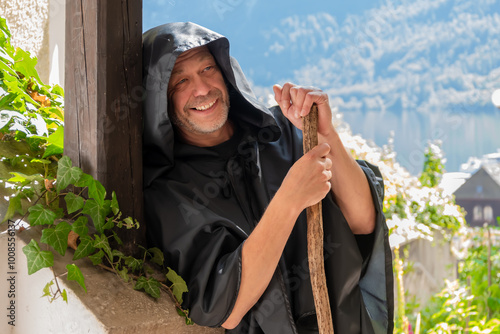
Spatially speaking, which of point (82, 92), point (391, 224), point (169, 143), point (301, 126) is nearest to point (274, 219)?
point (301, 126)

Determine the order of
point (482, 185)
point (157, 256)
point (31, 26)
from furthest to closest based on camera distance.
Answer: point (482, 185) → point (31, 26) → point (157, 256)

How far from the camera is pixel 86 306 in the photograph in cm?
146

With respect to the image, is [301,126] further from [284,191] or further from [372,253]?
[372,253]

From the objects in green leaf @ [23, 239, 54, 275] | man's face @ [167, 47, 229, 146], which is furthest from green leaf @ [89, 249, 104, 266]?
man's face @ [167, 47, 229, 146]

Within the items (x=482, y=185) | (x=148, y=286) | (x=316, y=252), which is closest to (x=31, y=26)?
(x=148, y=286)

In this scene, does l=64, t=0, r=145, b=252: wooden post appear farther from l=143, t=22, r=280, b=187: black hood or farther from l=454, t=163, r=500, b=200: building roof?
l=454, t=163, r=500, b=200: building roof

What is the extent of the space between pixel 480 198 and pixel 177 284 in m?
6.38

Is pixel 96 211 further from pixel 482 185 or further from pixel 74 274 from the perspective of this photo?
pixel 482 185

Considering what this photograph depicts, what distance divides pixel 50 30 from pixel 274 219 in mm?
1705

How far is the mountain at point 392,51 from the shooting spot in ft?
58.6

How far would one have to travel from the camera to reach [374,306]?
1.80 meters

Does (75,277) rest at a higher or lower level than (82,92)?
lower

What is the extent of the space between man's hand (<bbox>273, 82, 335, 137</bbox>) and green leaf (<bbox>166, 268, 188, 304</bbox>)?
558 millimetres

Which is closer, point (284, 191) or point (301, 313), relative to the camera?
point (284, 191)
